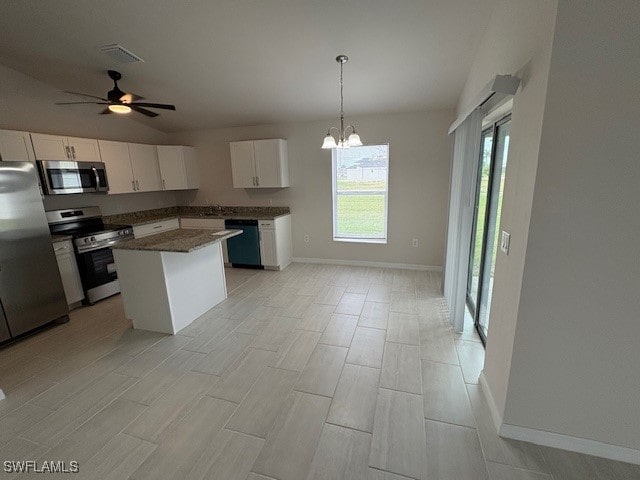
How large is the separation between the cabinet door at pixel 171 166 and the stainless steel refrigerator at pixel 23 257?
7.32 ft

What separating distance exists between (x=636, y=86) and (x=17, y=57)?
5392 mm

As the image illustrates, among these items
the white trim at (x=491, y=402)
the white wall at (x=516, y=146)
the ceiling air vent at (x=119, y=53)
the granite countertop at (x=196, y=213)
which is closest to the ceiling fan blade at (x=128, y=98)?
the ceiling air vent at (x=119, y=53)

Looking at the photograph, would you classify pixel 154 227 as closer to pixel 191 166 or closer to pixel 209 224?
pixel 209 224

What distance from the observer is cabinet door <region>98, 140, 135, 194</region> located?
13.4 feet

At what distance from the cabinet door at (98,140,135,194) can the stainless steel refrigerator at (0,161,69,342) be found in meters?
1.38

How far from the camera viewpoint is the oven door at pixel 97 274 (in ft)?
11.4

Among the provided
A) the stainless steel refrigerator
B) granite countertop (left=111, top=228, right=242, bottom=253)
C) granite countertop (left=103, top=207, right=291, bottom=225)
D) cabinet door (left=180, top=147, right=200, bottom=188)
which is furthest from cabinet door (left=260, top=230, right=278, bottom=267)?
the stainless steel refrigerator

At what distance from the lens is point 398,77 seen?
10.6ft

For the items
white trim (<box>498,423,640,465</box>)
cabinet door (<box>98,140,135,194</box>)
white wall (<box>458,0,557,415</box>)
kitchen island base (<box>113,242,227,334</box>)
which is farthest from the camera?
cabinet door (<box>98,140,135,194</box>)

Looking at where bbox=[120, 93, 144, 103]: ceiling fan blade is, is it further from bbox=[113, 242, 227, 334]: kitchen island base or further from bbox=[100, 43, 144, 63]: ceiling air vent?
bbox=[113, 242, 227, 334]: kitchen island base

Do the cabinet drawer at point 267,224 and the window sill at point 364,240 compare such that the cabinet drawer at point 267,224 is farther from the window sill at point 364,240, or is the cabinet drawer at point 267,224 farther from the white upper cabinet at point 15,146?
the white upper cabinet at point 15,146

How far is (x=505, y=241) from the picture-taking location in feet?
5.69

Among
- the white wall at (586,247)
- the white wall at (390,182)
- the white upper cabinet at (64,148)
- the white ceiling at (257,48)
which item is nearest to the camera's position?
the white wall at (586,247)

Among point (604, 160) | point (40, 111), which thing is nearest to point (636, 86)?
point (604, 160)
